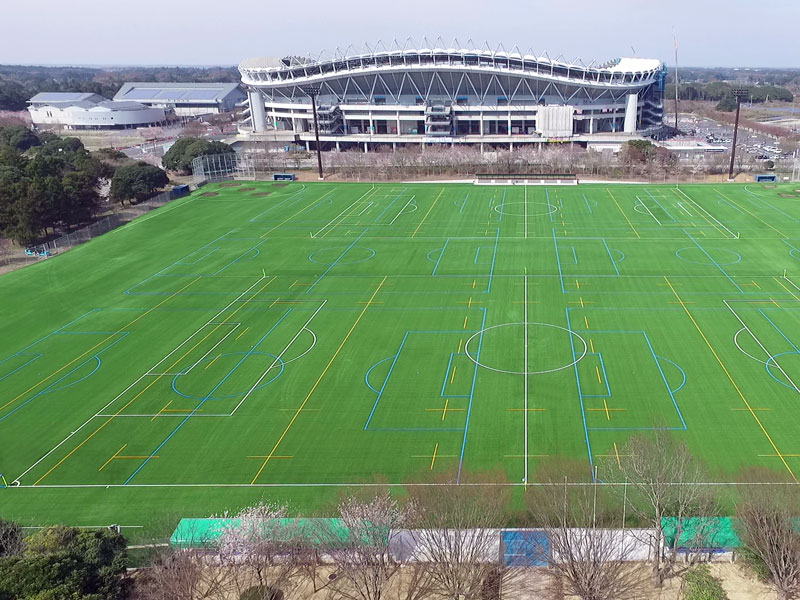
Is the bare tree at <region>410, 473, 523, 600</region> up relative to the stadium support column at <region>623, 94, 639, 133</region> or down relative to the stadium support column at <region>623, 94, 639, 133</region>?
down

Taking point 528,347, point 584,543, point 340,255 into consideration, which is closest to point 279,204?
point 340,255

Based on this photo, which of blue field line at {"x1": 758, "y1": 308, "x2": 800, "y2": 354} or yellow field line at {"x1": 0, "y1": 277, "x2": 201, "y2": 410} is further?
blue field line at {"x1": 758, "y1": 308, "x2": 800, "y2": 354}

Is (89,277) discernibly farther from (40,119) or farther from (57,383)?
(40,119)

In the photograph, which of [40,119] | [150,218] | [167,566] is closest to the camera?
[167,566]

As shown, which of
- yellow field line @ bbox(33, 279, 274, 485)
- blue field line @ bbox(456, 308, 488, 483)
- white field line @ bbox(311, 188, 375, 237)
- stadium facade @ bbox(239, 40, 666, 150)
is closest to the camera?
blue field line @ bbox(456, 308, 488, 483)

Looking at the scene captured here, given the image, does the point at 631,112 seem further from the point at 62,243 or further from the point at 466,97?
the point at 62,243

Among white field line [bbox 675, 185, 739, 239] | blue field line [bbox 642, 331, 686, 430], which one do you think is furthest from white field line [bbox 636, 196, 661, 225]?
blue field line [bbox 642, 331, 686, 430]

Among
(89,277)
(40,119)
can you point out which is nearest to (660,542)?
(89,277)

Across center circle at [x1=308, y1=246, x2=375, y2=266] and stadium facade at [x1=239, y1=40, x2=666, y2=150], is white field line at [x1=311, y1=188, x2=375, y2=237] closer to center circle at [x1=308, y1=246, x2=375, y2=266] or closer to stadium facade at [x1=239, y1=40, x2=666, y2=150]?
center circle at [x1=308, y1=246, x2=375, y2=266]
